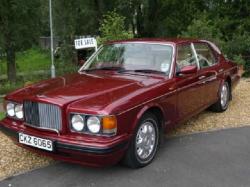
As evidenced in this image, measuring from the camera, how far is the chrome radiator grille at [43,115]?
4.91 metres

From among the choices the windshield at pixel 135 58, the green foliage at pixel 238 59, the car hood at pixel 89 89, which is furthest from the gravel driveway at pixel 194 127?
the green foliage at pixel 238 59

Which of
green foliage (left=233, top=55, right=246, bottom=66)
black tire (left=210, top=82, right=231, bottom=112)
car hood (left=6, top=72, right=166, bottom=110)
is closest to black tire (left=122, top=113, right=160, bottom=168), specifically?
car hood (left=6, top=72, right=166, bottom=110)

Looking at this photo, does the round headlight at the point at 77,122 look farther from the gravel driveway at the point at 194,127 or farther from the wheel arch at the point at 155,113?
the gravel driveway at the point at 194,127

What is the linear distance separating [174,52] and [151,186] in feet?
7.29

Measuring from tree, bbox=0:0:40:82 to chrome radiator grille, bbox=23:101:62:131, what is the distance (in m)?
10.5

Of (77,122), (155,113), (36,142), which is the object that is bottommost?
(36,142)

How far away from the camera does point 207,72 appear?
23.9ft

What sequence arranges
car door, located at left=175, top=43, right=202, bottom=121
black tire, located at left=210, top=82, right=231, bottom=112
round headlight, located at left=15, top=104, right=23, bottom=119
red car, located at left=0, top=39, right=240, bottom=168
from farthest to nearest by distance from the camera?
black tire, located at left=210, top=82, right=231, bottom=112 < car door, located at left=175, top=43, right=202, bottom=121 < round headlight, located at left=15, top=104, right=23, bottom=119 < red car, located at left=0, top=39, right=240, bottom=168

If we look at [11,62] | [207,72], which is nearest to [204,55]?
[207,72]

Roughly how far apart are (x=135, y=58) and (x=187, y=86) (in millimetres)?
890

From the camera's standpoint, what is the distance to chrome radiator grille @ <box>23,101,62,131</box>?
16.1ft

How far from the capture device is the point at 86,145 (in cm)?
468

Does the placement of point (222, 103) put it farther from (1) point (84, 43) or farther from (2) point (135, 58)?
(1) point (84, 43)

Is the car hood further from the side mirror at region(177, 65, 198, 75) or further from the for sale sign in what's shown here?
the for sale sign
